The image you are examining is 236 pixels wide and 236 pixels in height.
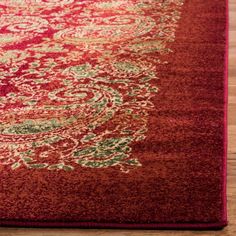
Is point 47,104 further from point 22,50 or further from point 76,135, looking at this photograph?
point 22,50

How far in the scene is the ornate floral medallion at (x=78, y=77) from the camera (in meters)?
1.92

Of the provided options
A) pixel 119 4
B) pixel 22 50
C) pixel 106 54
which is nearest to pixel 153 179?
pixel 106 54

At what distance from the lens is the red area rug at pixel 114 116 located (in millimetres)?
1630

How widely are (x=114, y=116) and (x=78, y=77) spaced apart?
14.9 inches

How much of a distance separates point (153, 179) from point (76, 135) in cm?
36

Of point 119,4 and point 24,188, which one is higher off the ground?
point 119,4

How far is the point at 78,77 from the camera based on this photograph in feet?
7.94

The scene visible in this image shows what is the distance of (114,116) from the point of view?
2.10 metres

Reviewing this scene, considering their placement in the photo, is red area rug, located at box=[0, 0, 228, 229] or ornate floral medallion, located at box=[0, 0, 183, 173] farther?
ornate floral medallion, located at box=[0, 0, 183, 173]

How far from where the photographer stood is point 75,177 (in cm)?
175

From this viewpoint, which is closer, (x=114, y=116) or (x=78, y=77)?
(x=114, y=116)

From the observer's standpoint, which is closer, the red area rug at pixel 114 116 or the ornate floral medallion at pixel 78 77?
the red area rug at pixel 114 116

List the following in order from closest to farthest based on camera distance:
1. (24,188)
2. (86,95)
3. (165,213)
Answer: (165,213) < (24,188) < (86,95)

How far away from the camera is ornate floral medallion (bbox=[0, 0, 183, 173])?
1918mm
